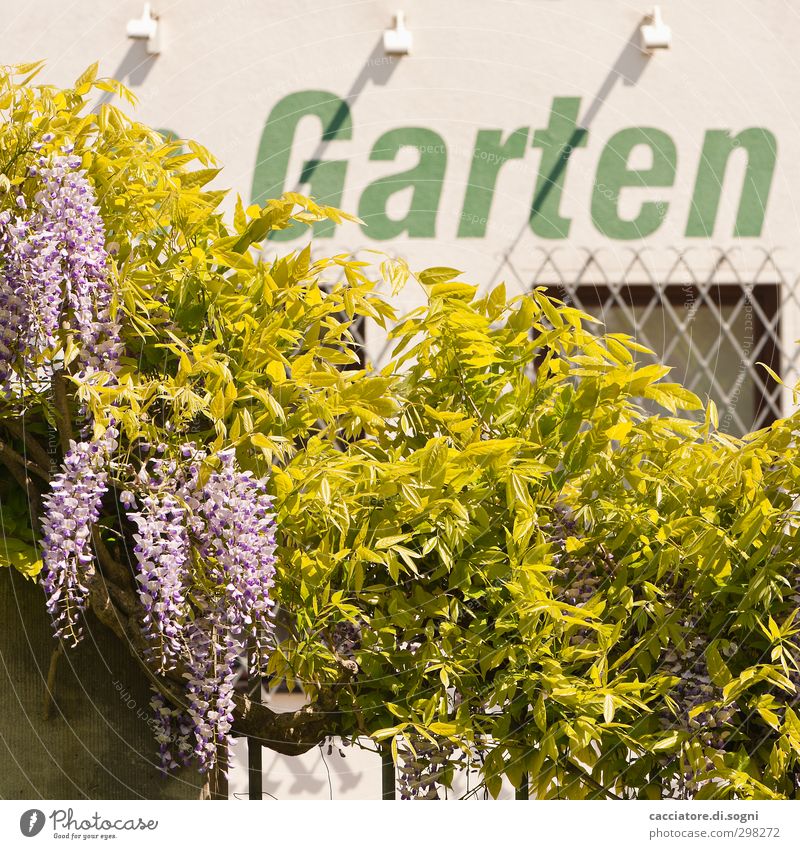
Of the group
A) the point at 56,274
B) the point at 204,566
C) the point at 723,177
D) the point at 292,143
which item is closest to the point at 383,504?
the point at 204,566

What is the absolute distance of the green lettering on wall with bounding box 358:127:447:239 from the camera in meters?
3.59

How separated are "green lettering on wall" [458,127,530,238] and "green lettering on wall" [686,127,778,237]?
67 cm

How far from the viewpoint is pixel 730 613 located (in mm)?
1742

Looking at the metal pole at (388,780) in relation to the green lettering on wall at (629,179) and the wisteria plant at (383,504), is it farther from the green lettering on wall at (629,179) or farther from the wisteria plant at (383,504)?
the green lettering on wall at (629,179)

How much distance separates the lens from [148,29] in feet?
12.0

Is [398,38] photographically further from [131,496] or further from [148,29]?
[131,496]

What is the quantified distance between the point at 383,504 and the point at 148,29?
266cm

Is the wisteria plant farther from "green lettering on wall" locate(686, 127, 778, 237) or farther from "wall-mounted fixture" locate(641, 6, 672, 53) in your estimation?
"wall-mounted fixture" locate(641, 6, 672, 53)

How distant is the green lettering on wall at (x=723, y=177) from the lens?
3.71 metres

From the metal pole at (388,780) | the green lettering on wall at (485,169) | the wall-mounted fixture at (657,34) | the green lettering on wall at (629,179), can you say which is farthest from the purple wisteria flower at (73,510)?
the wall-mounted fixture at (657,34)

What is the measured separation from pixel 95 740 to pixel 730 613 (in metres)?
1.13
